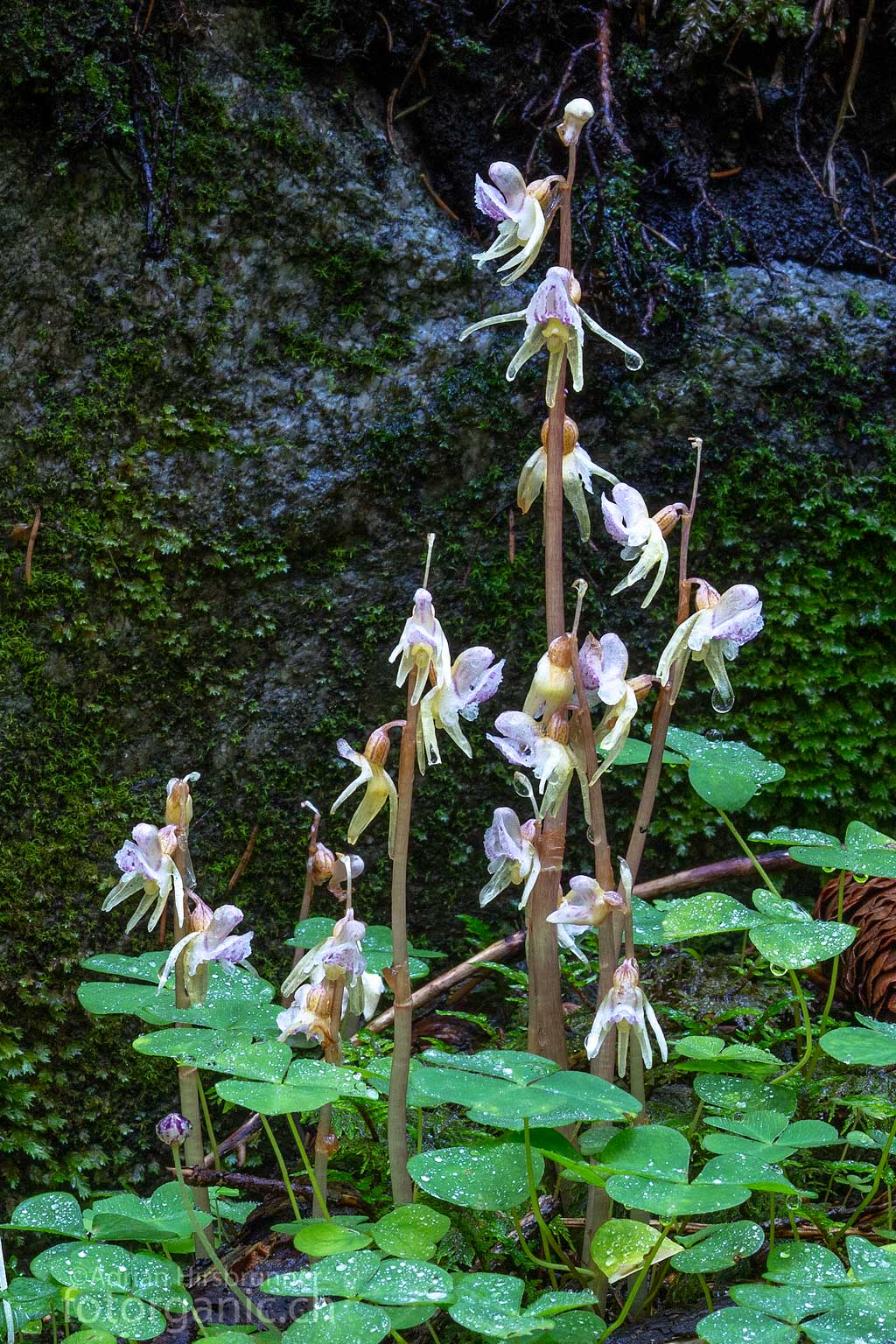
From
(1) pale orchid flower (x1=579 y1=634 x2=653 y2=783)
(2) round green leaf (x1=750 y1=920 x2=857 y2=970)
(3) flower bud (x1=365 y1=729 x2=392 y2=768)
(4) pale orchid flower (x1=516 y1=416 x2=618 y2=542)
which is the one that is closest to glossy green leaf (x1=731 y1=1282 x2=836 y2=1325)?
(2) round green leaf (x1=750 y1=920 x2=857 y2=970)

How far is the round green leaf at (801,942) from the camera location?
1201 mm

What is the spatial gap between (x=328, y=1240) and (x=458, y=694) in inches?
23.9

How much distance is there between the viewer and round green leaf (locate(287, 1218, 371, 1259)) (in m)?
1.08

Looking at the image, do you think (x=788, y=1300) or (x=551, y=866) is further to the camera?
(x=551, y=866)

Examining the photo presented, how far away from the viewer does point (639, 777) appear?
219 centimetres

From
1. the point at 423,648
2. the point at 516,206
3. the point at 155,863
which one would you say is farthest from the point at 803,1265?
the point at 516,206

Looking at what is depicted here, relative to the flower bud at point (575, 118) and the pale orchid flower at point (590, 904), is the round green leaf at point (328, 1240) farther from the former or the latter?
the flower bud at point (575, 118)

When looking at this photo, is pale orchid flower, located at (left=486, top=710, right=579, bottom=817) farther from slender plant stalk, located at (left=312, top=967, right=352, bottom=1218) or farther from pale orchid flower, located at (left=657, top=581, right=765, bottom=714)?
slender plant stalk, located at (left=312, top=967, right=352, bottom=1218)

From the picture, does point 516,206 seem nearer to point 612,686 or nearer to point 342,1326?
point 612,686

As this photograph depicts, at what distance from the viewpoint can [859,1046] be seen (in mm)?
1195

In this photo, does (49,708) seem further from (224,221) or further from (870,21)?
(870,21)

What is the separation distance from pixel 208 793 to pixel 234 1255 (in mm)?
903

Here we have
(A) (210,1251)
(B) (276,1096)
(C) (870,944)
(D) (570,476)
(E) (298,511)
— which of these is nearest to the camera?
(B) (276,1096)

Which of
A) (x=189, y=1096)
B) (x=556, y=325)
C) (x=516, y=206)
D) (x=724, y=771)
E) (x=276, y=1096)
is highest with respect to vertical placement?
(x=516, y=206)
